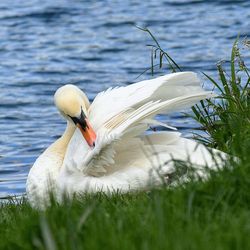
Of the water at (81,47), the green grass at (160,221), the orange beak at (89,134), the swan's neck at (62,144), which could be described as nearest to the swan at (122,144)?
the orange beak at (89,134)

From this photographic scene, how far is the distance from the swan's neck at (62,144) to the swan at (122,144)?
224mm

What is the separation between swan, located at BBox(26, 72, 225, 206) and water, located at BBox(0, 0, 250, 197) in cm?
396

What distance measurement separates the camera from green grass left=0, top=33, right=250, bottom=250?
14.6ft

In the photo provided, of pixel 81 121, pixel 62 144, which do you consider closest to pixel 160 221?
pixel 81 121

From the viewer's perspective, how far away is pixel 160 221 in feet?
14.9

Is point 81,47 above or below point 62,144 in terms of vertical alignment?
above

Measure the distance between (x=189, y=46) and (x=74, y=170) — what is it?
10731 mm

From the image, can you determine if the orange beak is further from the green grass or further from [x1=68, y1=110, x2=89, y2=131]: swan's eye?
the green grass

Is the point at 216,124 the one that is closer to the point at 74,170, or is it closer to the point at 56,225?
the point at 74,170

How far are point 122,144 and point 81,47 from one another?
36.5 feet

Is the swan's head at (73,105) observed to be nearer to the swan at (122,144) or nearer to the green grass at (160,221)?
the swan at (122,144)

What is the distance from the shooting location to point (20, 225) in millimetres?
5199

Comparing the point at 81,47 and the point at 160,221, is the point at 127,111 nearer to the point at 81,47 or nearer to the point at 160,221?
the point at 160,221

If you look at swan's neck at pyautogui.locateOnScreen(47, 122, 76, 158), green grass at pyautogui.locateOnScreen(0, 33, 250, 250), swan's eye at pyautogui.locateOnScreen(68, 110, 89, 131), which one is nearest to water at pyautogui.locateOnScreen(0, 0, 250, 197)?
swan's neck at pyautogui.locateOnScreen(47, 122, 76, 158)
